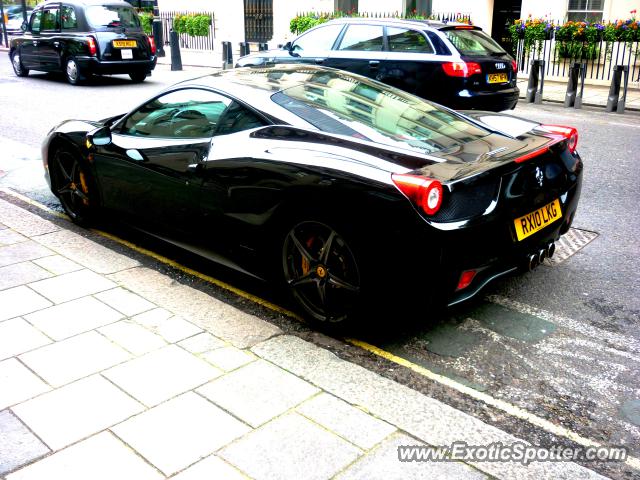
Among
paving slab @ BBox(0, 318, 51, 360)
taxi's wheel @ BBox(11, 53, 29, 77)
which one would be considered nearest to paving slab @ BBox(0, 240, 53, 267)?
paving slab @ BBox(0, 318, 51, 360)

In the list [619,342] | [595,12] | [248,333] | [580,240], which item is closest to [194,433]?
[248,333]

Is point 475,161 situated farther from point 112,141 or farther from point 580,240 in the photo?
point 112,141

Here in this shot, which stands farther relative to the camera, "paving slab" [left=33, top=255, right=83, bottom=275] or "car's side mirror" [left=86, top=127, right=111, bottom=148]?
"car's side mirror" [left=86, top=127, right=111, bottom=148]

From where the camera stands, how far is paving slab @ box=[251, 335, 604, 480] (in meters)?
2.69

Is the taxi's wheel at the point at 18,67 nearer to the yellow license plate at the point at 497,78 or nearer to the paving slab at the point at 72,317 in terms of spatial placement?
the yellow license plate at the point at 497,78

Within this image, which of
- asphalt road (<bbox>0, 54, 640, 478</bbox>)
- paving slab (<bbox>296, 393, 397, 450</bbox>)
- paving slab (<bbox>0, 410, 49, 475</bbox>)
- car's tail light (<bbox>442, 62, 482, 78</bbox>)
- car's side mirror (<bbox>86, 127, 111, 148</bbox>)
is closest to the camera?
paving slab (<bbox>0, 410, 49, 475</bbox>)

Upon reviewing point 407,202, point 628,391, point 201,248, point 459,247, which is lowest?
point 628,391

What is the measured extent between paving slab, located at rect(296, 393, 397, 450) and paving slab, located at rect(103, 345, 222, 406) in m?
0.56

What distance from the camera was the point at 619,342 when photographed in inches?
148

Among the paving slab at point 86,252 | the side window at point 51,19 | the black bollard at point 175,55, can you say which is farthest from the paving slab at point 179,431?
the black bollard at point 175,55

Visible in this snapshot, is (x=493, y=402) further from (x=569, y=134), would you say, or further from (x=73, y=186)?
(x=73, y=186)

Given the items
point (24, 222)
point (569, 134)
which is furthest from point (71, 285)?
point (569, 134)

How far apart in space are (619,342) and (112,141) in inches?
146

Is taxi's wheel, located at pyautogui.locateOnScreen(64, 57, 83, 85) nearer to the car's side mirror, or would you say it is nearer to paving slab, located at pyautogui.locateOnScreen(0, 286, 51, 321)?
the car's side mirror
